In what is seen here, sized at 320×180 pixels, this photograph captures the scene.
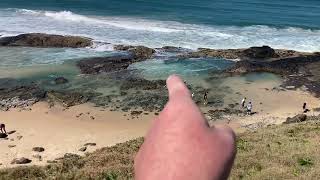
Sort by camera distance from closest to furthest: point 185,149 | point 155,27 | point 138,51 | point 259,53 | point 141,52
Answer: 1. point 185,149
2. point 141,52
3. point 138,51
4. point 259,53
5. point 155,27

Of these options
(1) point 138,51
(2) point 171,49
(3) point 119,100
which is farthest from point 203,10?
(3) point 119,100

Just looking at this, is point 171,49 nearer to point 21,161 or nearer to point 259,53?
point 259,53

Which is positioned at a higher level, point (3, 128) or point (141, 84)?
point (141, 84)

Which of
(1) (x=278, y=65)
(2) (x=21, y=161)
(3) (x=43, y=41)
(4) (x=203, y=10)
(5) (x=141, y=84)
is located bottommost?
(2) (x=21, y=161)

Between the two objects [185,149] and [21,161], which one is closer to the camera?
[185,149]

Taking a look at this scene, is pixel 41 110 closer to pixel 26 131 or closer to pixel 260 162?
pixel 26 131

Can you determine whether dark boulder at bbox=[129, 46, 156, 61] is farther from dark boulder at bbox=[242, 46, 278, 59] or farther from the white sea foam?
dark boulder at bbox=[242, 46, 278, 59]

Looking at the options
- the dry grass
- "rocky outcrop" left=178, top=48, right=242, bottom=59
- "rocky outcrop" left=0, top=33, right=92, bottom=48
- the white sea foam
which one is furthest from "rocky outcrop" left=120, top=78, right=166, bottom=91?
the dry grass
